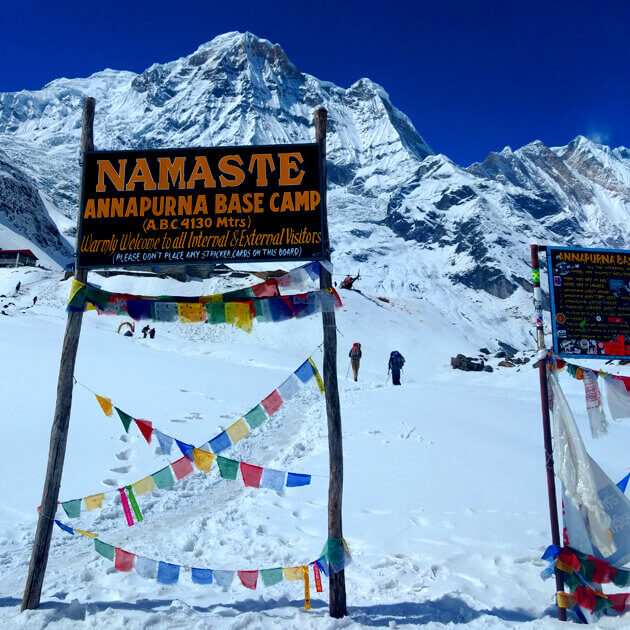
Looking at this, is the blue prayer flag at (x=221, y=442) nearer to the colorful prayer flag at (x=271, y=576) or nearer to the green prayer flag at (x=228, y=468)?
the green prayer flag at (x=228, y=468)

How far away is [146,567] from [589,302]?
5.38 m

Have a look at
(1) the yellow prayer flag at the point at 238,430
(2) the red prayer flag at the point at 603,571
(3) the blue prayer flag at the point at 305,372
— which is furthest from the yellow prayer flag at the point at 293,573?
(2) the red prayer flag at the point at 603,571

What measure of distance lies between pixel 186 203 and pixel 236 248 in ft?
2.38

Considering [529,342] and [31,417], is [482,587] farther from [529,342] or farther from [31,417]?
[529,342]

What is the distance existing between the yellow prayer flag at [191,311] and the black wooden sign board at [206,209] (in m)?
0.45

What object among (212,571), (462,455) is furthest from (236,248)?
(462,455)

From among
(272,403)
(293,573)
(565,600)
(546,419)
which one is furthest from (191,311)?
(565,600)

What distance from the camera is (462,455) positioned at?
959cm

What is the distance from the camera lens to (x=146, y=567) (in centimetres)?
502

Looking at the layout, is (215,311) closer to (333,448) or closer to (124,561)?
A: (333,448)

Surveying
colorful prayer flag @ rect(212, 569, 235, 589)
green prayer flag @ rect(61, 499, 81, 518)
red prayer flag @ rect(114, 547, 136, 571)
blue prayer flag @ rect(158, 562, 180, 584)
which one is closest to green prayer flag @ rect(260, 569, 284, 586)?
colorful prayer flag @ rect(212, 569, 235, 589)

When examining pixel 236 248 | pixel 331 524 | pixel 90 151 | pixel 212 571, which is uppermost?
pixel 90 151

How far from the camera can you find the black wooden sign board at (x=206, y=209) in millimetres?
5188

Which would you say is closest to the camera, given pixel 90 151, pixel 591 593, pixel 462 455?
pixel 591 593
